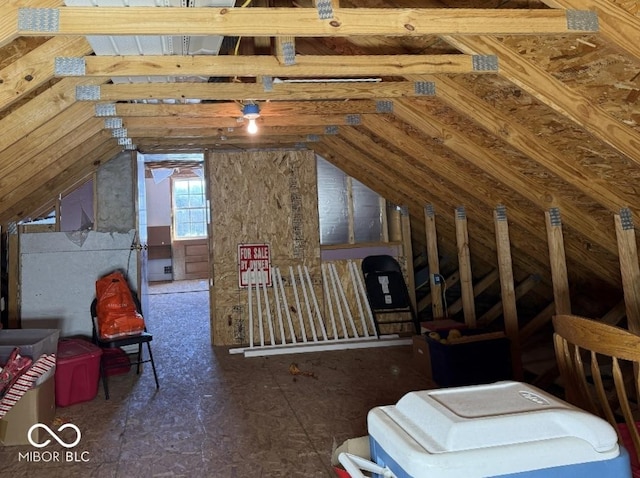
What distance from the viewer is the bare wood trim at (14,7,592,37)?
162cm

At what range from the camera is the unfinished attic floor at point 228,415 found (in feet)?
7.79

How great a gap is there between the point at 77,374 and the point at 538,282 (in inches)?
171

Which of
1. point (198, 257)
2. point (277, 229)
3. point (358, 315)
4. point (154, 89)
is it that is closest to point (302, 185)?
point (277, 229)

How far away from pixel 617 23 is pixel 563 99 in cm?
45

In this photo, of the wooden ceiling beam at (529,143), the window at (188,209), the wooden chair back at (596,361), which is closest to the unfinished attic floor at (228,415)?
the wooden chair back at (596,361)

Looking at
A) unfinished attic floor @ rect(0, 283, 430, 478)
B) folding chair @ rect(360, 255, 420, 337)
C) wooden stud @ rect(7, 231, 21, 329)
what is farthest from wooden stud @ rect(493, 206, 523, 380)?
wooden stud @ rect(7, 231, 21, 329)

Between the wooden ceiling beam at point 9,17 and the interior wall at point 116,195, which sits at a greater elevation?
the wooden ceiling beam at point 9,17

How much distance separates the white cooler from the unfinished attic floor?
1.40 metres

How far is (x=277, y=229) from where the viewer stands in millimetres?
5020

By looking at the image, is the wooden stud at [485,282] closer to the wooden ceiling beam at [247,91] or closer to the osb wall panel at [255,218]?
the osb wall panel at [255,218]

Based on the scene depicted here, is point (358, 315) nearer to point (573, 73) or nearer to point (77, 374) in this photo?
point (77, 374)

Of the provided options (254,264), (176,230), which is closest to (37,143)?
(254,264)

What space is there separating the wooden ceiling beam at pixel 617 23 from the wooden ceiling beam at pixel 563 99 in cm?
40

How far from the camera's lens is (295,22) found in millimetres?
1718
